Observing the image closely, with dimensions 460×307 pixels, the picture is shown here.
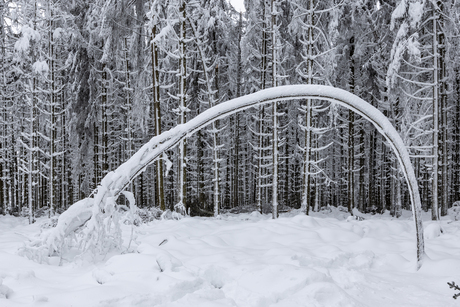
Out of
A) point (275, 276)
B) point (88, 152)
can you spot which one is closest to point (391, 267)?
→ point (275, 276)

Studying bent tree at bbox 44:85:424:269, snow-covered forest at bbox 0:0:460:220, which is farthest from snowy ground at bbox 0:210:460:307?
snow-covered forest at bbox 0:0:460:220

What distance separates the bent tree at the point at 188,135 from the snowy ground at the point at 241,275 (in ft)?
1.61

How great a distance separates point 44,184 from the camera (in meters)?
A: 34.5

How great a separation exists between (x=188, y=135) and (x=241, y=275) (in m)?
2.21

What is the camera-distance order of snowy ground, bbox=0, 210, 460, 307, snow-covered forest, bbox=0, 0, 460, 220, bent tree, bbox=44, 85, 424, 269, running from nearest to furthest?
snowy ground, bbox=0, 210, 460, 307, bent tree, bbox=44, 85, 424, 269, snow-covered forest, bbox=0, 0, 460, 220

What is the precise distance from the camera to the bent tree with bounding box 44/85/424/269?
468 cm

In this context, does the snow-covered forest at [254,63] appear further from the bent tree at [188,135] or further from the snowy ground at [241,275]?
the bent tree at [188,135]

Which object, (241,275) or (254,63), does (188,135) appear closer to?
(241,275)

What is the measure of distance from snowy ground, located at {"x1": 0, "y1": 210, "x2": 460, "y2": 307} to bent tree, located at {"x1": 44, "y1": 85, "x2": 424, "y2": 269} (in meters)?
0.49

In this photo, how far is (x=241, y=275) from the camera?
15.5ft

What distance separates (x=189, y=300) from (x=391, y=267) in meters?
3.75

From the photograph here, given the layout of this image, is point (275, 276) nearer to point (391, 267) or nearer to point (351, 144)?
point (391, 267)

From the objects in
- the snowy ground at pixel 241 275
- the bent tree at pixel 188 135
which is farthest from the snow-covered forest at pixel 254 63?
the bent tree at pixel 188 135

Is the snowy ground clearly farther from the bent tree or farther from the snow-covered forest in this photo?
the snow-covered forest
